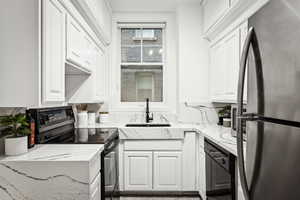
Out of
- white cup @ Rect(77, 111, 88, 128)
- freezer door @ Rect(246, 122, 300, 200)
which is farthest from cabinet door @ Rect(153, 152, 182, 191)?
freezer door @ Rect(246, 122, 300, 200)

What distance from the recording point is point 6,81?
1.25 meters

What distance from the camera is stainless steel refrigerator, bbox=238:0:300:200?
667mm

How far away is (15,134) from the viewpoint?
1.38m

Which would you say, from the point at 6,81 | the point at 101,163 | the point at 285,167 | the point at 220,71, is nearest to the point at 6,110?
the point at 6,81

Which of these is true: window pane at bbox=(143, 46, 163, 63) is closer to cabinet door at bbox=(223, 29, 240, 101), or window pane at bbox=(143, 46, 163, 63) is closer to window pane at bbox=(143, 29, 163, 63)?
window pane at bbox=(143, 29, 163, 63)

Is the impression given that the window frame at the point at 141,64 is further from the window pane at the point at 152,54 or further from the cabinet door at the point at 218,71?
the cabinet door at the point at 218,71

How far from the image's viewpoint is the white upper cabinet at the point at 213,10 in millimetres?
2228

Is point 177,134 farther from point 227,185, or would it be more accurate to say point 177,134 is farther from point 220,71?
point 227,185

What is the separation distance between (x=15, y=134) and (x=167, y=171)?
72.3 inches

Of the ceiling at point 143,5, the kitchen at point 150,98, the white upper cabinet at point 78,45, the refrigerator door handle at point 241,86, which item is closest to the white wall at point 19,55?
the kitchen at point 150,98

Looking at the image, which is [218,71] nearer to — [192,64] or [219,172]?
[192,64]

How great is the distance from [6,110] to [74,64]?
613 mm

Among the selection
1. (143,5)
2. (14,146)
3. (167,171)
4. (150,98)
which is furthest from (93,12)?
(167,171)

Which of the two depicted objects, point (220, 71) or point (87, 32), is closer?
point (87, 32)
